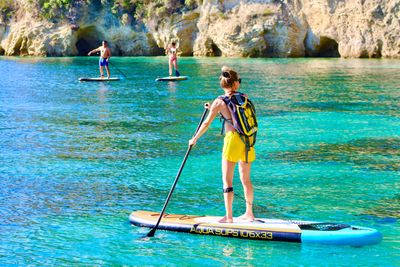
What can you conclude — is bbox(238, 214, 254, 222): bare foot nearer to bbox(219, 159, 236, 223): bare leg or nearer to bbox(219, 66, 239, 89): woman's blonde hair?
bbox(219, 159, 236, 223): bare leg

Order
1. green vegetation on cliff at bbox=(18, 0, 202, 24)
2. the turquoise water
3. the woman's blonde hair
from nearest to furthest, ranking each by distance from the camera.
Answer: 1. the turquoise water
2. the woman's blonde hair
3. green vegetation on cliff at bbox=(18, 0, 202, 24)

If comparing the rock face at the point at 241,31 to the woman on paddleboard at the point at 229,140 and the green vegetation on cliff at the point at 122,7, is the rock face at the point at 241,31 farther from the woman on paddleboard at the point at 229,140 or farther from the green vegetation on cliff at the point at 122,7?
the woman on paddleboard at the point at 229,140

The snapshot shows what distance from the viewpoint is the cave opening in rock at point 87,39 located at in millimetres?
61156

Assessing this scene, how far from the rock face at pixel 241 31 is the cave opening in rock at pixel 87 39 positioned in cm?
13

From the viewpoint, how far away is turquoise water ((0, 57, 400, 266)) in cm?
859

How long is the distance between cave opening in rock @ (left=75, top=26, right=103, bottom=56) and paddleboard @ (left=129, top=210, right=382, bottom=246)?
53.1 metres

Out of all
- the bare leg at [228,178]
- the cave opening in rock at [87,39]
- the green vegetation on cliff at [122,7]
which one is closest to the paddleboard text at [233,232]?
the bare leg at [228,178]

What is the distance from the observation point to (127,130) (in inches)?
709

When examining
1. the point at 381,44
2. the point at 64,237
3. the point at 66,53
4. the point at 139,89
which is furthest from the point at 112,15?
the point at 64,237

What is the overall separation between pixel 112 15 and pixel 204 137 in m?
44.8

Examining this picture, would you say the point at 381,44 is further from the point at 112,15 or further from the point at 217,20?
the point at 112,15

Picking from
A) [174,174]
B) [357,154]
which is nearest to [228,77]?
[174,174]

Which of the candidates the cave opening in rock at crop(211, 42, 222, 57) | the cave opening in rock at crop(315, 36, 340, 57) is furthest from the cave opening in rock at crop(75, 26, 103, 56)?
the cave opening in rock at crop(315, 36, 340, 57)

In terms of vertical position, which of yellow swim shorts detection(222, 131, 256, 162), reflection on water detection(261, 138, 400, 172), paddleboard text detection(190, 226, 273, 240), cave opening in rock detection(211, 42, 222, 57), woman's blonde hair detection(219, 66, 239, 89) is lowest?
reflection on water detection(261, 138, 400, 172)
